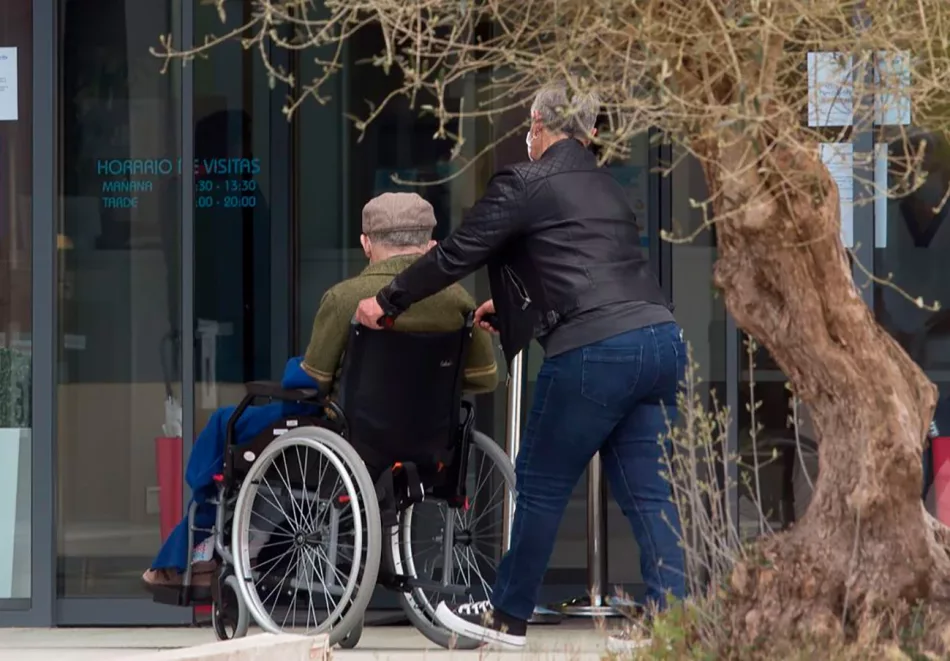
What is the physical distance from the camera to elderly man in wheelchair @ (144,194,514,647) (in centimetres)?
512

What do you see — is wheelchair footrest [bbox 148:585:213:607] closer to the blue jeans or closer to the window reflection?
the blue jeans

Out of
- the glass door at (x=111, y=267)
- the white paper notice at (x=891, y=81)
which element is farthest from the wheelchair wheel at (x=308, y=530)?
the white paper notice at (x=891, y=81)

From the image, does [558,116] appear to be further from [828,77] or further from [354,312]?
[828,77]

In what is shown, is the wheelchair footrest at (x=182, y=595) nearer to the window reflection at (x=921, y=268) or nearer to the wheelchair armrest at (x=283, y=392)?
the wheelchair armrest at (x=283, y=392)

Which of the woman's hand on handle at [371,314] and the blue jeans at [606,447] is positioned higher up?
the woman's hand on handle at [371,314]

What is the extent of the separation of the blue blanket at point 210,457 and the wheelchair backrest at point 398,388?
0.79 feet

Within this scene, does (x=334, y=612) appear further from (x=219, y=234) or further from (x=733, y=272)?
(x=219, y=234)

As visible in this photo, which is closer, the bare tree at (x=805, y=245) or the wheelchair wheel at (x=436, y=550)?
the bare tree at (x=805, y=245)

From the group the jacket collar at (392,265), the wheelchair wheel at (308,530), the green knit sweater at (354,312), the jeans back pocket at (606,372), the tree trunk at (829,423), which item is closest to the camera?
the tree trunk at (829,423)

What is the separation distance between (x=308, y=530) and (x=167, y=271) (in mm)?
1984

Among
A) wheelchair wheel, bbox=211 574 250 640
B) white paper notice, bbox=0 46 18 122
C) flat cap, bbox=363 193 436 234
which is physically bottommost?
wheelchair wheel, bbox=211 574 250 640

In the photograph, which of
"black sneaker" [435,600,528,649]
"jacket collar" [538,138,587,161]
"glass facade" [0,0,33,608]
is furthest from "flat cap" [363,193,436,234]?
"glass facade" [0,0,33,608]

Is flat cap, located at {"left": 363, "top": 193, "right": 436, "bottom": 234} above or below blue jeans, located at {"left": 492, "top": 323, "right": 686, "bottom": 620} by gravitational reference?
above

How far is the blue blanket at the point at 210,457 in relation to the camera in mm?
5395
